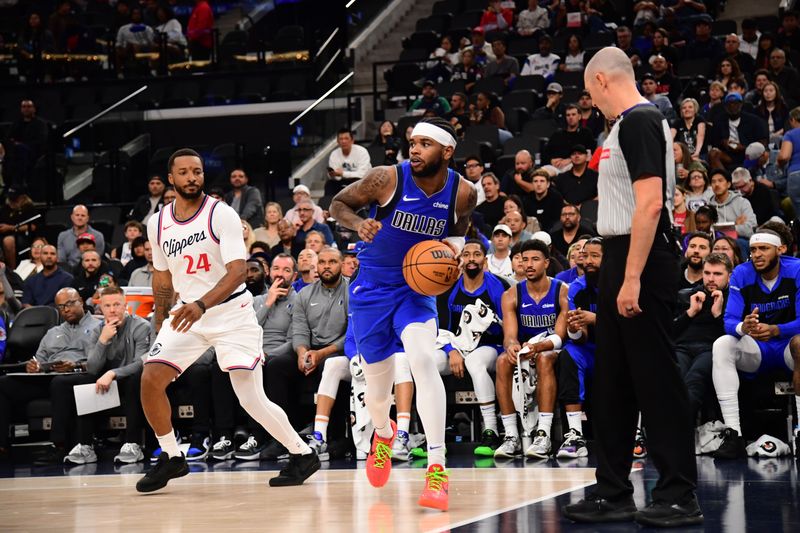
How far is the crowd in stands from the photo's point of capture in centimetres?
881

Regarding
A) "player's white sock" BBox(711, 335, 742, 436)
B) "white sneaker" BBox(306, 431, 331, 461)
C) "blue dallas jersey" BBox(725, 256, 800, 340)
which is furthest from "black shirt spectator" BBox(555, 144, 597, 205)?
"white sneaker" BBox(306, 431, 331, 461)

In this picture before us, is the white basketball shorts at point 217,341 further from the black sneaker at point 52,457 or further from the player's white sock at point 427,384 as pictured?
the black sneaker at point 52,457

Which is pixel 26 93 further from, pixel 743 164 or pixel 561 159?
pixel 743 164

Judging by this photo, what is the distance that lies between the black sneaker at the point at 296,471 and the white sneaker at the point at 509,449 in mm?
1984

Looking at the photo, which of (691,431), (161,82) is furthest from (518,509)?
(161,82)

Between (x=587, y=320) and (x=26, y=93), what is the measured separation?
13.6m

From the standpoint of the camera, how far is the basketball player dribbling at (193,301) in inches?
274

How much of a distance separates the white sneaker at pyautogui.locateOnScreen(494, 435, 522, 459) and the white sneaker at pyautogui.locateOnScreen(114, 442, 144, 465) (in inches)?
126

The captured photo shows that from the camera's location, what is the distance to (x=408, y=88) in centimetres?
1809

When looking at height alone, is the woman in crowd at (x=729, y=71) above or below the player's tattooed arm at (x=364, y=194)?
above

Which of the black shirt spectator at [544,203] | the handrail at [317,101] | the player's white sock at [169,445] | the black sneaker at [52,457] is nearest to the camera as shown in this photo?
the player's white sock at [169,445]

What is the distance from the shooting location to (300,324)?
9883mm

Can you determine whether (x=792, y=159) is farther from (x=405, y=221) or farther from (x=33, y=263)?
(x=33, y=263)

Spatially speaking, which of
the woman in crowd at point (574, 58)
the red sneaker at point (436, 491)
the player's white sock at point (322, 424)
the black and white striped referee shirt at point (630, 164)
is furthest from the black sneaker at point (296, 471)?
the woman in crowd at point (574, 58)
